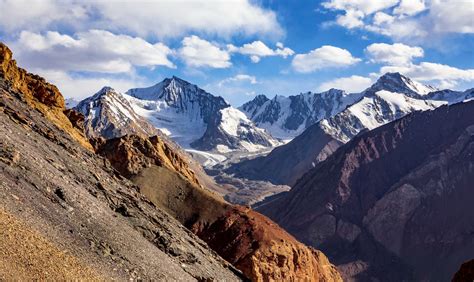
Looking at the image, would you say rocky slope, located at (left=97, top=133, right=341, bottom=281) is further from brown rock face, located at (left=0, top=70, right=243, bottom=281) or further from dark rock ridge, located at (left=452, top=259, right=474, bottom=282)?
dark rock ridge, located at (left=452, top=259, right=474, bottom=282)

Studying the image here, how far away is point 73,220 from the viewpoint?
45938mm

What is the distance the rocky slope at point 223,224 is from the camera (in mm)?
85438

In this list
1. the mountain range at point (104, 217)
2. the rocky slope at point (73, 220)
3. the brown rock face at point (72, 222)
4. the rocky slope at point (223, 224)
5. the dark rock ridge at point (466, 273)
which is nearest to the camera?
the brown rock face at point (72, 222)

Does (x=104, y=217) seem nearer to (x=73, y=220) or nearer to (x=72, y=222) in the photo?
(x=73, y=220)

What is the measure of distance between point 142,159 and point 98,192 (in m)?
51.6

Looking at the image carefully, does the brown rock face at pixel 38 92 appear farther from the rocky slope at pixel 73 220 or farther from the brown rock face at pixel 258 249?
the brown rock face at pixel 258 249

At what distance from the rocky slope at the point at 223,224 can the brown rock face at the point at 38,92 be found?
43.7 ft

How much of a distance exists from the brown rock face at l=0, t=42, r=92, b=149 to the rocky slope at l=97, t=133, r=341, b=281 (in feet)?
43.7

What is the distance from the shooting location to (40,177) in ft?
163

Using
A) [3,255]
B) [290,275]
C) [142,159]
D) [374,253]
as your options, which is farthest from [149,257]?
[374,253]

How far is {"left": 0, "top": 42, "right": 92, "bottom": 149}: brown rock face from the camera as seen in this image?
86.6 m

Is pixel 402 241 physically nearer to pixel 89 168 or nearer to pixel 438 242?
pixel 438 242

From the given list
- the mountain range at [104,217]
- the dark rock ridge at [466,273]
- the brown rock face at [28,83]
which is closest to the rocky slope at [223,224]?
the mountain range at [104,217]

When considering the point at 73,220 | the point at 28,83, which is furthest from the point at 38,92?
the point at 73,220
